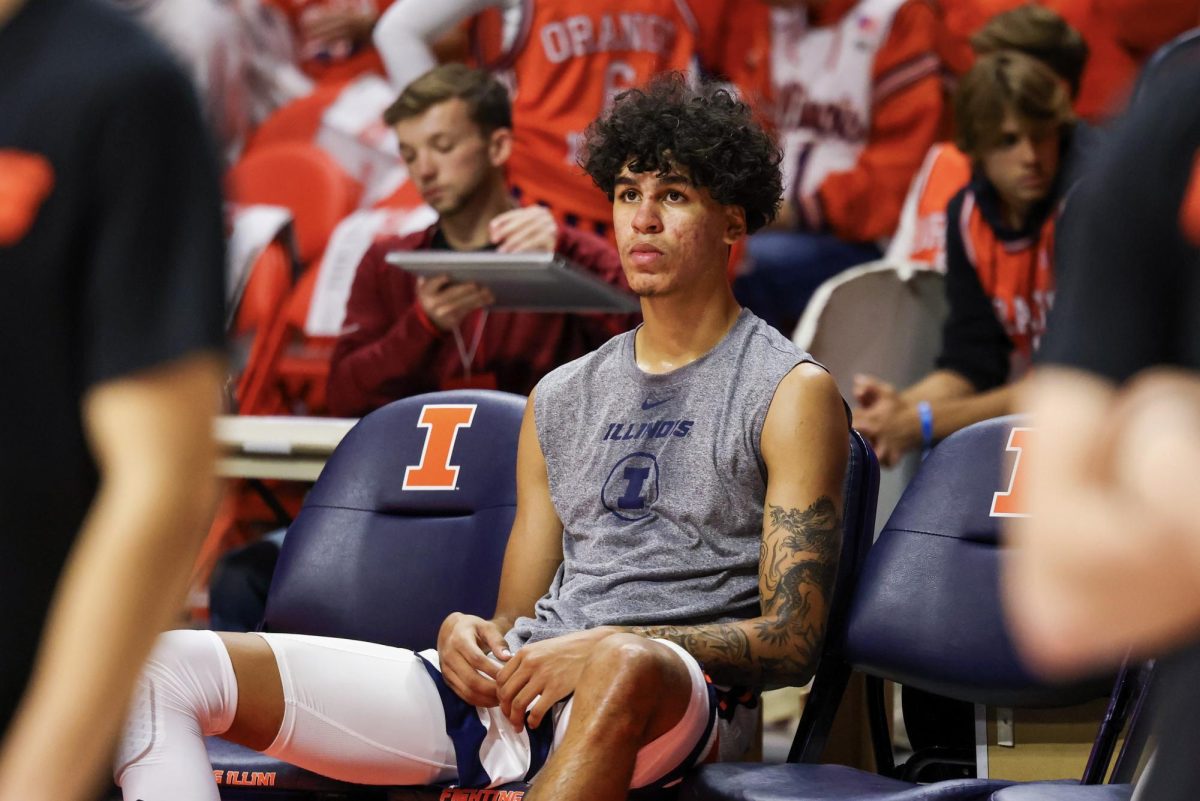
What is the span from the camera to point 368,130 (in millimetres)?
5422

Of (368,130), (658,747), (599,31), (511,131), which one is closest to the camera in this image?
(658,747)

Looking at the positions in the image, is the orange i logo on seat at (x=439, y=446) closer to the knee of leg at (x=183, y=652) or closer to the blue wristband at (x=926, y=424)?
the knee of leg at (x=183, y=652)

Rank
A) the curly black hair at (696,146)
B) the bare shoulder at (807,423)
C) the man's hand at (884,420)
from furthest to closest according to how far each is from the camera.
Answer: the man's hand at (884,420) → the curly black hair at (696,146) → the bare shoulder at (807,423)

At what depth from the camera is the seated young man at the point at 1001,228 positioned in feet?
12.8

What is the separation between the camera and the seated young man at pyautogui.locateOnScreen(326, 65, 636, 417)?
13.0 ft

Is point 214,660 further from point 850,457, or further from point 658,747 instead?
point 850,457

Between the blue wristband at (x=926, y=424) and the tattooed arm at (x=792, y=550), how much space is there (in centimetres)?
106

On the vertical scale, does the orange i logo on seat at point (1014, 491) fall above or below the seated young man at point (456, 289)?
above

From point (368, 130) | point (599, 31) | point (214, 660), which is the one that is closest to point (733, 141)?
point (214, 660)

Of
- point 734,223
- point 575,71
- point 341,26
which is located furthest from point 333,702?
point 341,26

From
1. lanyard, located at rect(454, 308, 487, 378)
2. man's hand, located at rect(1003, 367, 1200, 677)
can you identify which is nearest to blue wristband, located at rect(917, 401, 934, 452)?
lanyard, located at rect(454, 308, 487, 378)

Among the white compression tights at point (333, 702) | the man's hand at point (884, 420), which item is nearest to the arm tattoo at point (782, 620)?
the white compression tights at point (333, 702)

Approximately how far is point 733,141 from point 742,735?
41.6 inches

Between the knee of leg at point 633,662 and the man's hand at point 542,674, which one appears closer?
the knee of leg at point 633,662
